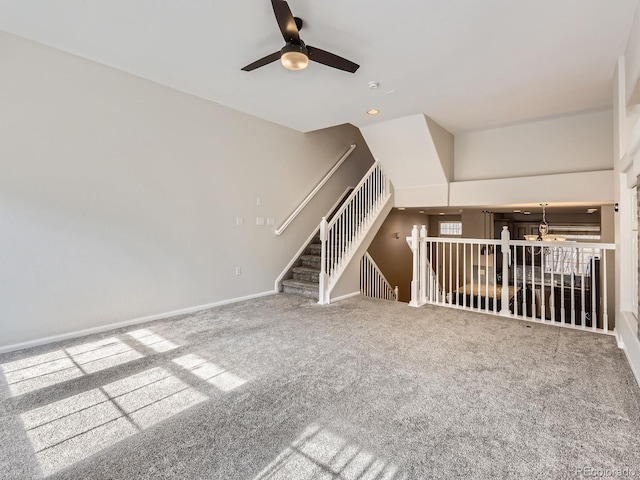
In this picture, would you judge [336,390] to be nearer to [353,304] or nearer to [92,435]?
[92,435]

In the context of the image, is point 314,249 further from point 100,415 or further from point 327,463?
point 327,463

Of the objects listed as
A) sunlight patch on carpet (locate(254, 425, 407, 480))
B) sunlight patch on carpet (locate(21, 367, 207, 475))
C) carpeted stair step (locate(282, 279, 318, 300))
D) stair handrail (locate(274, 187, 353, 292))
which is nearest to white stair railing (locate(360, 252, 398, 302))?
carpeted stair step (locate(282, 279, 318, 300))

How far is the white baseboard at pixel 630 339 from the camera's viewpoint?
2.29 m

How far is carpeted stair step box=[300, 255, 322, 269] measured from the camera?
534cm

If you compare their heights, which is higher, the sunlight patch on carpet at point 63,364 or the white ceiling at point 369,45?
the white ceiling at point 369,45

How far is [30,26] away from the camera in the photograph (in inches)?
106

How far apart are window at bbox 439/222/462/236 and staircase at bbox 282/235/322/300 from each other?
637 centimetres

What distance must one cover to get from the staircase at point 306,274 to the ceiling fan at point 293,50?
314cm

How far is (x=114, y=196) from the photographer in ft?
11.1

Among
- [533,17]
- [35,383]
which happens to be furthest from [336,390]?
[533,17]

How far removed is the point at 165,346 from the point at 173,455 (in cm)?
157

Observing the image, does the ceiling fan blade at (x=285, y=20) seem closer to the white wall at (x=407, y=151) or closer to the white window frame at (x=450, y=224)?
the white wall at (x=407, y=151)

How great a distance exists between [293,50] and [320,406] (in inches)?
101

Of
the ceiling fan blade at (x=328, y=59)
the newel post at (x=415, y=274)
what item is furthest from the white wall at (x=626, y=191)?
the ceiling fan blade at (x=328, y=59)
